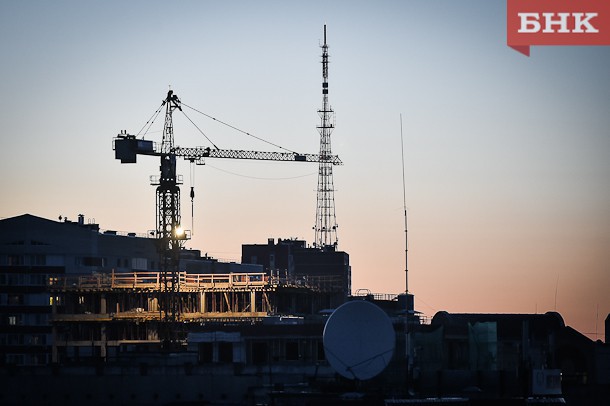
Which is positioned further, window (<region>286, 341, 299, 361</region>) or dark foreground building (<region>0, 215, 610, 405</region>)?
window (<region>286, 341, 299, 361</region>)

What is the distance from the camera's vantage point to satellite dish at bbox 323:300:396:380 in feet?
383

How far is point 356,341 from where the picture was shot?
117125 mm

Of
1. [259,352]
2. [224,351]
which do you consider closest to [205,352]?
[224,351]

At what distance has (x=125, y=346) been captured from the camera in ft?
636

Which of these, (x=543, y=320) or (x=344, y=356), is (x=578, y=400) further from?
(x=543, y=320)

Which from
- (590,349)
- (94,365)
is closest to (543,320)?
(590,349)

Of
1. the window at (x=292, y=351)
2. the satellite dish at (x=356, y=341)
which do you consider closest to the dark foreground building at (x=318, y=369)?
the window at (x=292, y=351)

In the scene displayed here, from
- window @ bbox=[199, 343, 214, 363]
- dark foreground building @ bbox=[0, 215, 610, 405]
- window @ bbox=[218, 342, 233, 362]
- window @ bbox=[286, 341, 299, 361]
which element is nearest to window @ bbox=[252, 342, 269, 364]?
dark foreground building @ bbox=[0, 215, 610, 405]

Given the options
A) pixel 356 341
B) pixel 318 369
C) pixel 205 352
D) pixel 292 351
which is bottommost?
pixel 318 369

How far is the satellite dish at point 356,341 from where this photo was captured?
11681 centimetres

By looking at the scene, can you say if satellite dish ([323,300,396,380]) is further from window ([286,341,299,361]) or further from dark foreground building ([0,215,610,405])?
window ([286,341,299,361])

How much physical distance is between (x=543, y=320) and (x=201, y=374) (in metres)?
48.8

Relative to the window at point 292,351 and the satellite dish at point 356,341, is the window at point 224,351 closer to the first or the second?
the window at point 292,351

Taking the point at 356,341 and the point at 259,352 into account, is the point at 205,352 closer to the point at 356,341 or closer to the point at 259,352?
the point at 259,352
